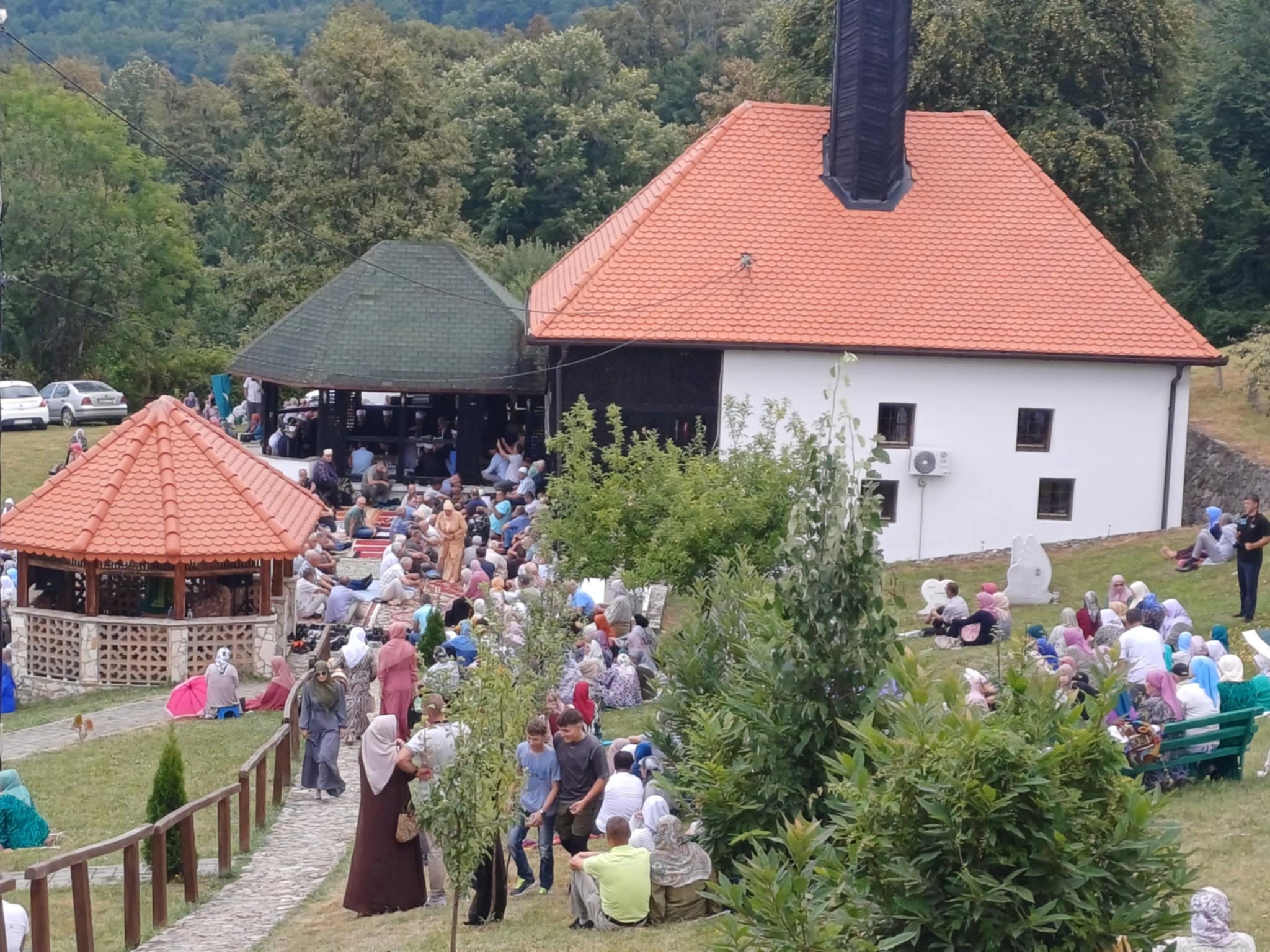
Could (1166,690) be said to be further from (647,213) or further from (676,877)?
(647,213)

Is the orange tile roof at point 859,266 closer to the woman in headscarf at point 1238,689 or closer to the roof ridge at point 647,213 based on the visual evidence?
the roof ridge at point 647,213

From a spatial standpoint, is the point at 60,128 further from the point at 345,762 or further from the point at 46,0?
the point at 46,0

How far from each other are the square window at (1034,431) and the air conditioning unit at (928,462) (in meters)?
1.35

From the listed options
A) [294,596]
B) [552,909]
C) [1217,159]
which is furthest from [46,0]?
[552,909]

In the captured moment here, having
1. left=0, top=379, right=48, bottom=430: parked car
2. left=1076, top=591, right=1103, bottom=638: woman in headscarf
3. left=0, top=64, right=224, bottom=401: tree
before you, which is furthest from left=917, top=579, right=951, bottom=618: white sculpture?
left=0, top=64, right=224, bottom=401: tree

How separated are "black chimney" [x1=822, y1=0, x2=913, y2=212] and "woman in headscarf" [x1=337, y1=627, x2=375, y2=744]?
16757mm

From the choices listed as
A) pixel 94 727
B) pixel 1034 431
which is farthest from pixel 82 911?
pixel 1034 431

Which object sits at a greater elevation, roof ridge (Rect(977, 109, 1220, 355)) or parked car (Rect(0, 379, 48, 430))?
roof ridge (Rect(977, 109, 1220, 355))

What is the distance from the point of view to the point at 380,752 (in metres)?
12.3

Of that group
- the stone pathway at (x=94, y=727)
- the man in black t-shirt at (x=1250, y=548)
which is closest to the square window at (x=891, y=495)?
the man in black t-shirt at (x=1250, y=548)

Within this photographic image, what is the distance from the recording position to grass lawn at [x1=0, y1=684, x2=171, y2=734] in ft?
73.3

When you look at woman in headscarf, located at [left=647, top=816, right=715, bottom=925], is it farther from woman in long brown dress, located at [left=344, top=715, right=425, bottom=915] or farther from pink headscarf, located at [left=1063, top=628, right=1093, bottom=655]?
pink headscarf, located at [left=1063, top=628, right=1093, bottom=655]

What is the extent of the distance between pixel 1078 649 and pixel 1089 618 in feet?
13.2

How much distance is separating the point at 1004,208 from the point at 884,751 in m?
26.8
